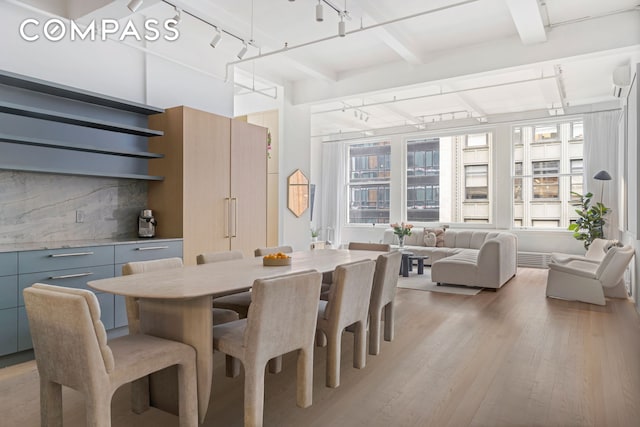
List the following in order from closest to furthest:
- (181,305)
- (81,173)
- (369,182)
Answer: (181,305)
(81,173)
(369,182)

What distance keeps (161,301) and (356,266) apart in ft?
3.83

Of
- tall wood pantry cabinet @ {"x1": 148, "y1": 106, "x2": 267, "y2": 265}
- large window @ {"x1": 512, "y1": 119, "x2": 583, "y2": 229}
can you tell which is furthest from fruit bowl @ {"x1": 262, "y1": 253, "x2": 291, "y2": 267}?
large window @ {"x1": 512, "y1": 119, "x2": 583, "y2": 229}

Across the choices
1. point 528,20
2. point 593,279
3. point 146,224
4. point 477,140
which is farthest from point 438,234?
point 146,224

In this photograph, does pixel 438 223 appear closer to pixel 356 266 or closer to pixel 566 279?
pixel 566 279

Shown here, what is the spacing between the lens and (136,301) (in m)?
2.63

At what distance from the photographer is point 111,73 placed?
4375 mm

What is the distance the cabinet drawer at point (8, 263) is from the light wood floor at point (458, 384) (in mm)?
711

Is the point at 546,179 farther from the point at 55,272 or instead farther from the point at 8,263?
the point at 8,263

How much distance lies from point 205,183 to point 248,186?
0.70 metres

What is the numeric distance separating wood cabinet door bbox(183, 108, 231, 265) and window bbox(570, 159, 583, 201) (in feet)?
22.7

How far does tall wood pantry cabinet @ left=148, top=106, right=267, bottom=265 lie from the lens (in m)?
Answer: 4.45

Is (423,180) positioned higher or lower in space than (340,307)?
higher

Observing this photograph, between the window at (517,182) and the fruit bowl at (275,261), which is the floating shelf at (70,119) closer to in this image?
the fruit bowl at (275,261)

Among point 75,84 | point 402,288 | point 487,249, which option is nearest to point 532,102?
point 487,249
